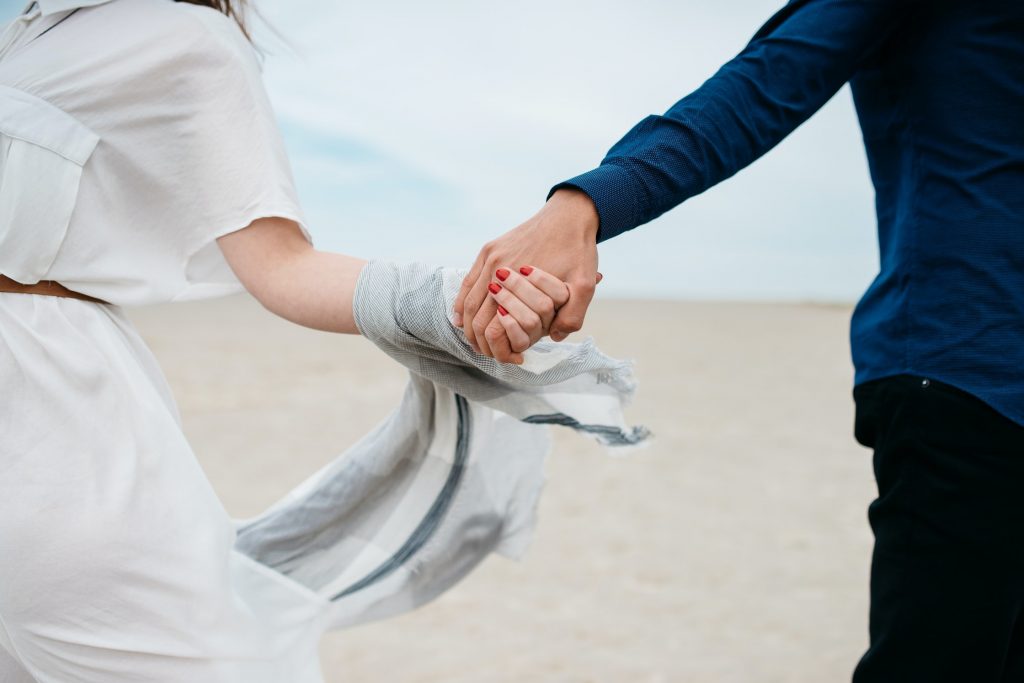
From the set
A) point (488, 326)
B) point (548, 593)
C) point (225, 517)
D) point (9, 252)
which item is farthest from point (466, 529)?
point (548, 593)

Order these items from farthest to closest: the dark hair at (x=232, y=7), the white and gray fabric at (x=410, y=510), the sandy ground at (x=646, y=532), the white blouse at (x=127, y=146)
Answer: the sandy ground at (x=646, y=532), the white and gray fabric at (x=410, y=510), the dark hair at (x=232, y=7), the white blouse at (x=127, y=146)

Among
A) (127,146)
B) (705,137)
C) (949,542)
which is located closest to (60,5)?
(127,146)

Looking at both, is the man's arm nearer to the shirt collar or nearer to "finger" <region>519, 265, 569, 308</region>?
"finger" <region>519, 265, 569, 308</region>

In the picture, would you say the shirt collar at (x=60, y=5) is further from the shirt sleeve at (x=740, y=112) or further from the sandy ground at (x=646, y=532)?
the sandy ground at (x=646, y=532)

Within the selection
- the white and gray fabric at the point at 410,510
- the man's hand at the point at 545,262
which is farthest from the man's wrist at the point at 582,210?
the white and gray fabric at the point at 410,510

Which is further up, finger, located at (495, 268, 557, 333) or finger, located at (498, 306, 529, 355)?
finger, located at (495, 268, 557, 333)

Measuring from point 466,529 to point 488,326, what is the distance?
681 millimetres

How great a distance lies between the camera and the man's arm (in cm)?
125

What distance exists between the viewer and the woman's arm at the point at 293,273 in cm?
133

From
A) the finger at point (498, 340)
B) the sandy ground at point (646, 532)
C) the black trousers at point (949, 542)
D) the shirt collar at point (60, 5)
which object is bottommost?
the sandy ground at point (646, 532)

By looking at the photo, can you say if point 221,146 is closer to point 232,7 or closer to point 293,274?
point 293,274

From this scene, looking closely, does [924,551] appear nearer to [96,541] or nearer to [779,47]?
[779,47]

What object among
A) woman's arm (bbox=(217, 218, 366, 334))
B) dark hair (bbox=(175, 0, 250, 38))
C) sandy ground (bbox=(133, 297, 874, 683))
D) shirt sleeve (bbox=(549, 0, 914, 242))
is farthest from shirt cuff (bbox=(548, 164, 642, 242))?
sandy ground (bbox=(133, 297, 874, 683))

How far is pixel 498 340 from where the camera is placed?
123cm
